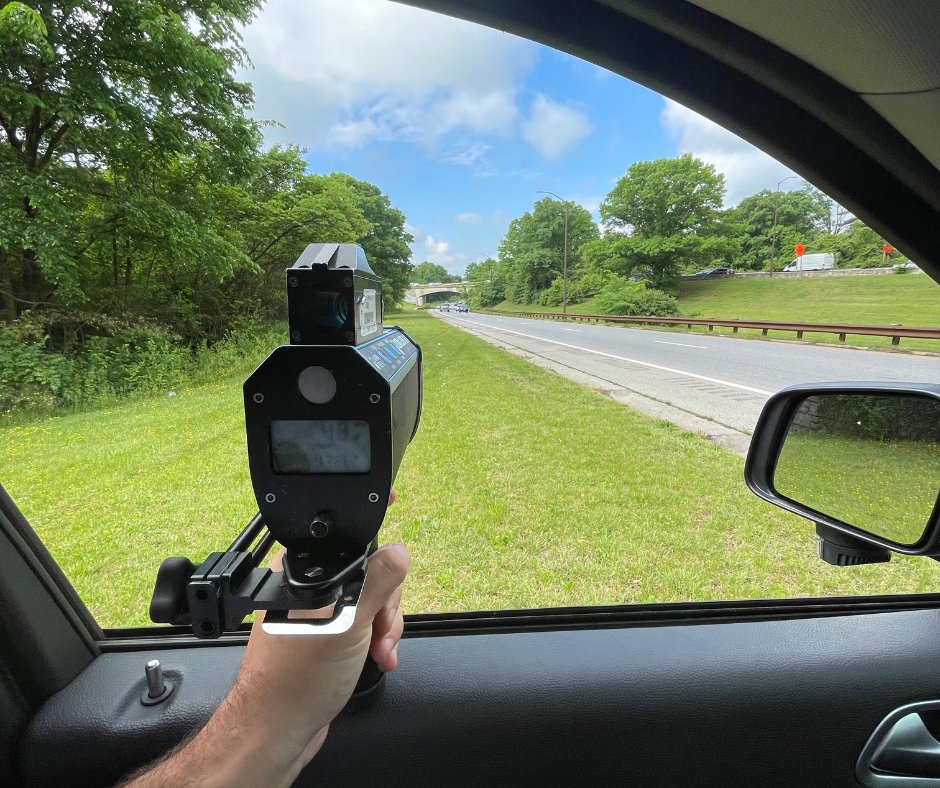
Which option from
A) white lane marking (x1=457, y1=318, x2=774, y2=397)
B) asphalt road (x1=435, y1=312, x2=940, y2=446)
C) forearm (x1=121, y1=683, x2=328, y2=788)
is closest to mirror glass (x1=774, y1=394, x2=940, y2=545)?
forearm (x1=121, y1=683, x2=328, y2=788)

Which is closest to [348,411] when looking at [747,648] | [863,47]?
[863,47]

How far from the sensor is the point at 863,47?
3.18 ft

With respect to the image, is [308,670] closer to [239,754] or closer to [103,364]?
[239,754]

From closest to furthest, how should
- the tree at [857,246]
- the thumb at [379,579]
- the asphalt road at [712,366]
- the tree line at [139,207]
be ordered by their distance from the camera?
the thumb at [379,579], the tree at [857,246], the tree line at [139,207], the asphalt road at [712,366]

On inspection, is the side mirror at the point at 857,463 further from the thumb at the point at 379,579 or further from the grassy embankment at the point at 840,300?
the thumb at the point at 379,579

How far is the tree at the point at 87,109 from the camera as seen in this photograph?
7.65 feet

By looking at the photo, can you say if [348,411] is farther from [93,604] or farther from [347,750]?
[93,604]

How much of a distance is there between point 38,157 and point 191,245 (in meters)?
0.78

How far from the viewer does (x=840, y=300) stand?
4035 millimetres

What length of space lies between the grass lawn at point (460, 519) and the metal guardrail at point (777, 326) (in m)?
2.09

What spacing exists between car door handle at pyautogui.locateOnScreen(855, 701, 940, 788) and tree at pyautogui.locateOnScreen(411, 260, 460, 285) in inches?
93.7

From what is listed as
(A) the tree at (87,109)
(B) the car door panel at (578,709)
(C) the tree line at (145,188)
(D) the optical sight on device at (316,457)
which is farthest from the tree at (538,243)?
(D) the optical sight on device at (316,457)

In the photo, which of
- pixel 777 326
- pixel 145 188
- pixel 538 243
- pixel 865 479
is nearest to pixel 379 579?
pixel 865 479

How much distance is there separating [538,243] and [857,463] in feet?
19.9
